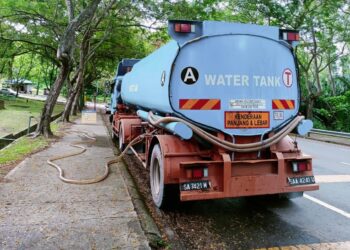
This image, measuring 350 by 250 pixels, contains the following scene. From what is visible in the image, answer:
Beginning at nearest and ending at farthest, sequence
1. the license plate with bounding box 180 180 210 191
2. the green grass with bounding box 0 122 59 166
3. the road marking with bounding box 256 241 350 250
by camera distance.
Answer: the road marking with bounding box 256 241 350 250
the license plate with bounding box 180 180 210 191
the green grass with bounding box 0 122 59 166

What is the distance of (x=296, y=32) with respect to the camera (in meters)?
5.64

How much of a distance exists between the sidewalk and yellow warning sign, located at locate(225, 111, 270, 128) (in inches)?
76.4

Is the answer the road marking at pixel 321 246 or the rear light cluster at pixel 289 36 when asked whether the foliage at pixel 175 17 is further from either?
the road marking at pixel 321 246

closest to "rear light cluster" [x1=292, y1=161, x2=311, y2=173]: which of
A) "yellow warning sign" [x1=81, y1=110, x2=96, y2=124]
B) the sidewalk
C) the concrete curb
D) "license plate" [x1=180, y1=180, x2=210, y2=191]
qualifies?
"license plate" [x1=180, y1=180, x2=210, y2=191]

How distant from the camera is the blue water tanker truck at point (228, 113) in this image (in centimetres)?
516

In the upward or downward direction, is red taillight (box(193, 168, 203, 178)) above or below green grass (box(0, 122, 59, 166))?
above

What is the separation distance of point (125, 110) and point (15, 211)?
331 inches

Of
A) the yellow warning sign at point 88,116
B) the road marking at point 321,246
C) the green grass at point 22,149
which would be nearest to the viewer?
the road marking at point 321,246

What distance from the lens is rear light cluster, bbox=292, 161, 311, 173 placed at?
548 cm

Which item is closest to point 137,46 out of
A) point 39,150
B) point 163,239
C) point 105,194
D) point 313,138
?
point 313,138

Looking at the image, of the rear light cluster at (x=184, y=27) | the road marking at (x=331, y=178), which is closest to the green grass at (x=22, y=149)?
the rear light cluster at (x=184, y=27)

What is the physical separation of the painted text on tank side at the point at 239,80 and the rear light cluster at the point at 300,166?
4.03 feet

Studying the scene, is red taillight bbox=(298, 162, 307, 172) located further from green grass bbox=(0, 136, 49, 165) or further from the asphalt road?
green grass bbox=(0, 136, 49, 165)

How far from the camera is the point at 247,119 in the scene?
18.0 feet
